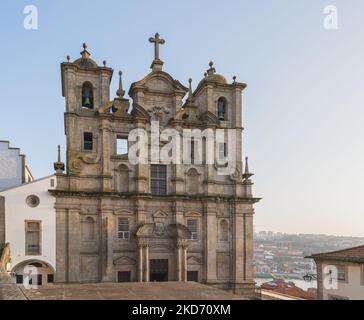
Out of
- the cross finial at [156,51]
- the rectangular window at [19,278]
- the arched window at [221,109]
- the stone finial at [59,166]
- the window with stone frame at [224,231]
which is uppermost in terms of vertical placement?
the cross finial at [156,51]

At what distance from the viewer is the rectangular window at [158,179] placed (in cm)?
2450

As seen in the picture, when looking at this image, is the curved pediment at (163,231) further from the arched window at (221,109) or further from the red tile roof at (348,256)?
the arched window at (221,109)

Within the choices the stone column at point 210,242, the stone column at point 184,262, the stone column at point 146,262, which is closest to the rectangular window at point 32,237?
the stone column at point 146,262

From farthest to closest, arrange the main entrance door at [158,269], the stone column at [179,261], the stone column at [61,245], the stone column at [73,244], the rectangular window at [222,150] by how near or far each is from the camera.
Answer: the rectangular window at [222,150] < the main entrance door at [158,269] < the stone column at [179,261] < the stone column at [73,244] < the stone column at [61,245]

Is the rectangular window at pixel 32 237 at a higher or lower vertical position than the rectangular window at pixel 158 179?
lower

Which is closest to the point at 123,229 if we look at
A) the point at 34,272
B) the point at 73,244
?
the point at 73,244

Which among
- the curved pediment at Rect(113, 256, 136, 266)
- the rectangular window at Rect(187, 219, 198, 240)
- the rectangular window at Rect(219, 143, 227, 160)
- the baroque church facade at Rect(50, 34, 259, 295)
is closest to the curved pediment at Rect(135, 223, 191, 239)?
the baroque church facade at Rect(50, 34, 259, 295)

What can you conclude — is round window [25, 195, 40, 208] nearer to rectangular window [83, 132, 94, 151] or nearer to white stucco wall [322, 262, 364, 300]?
rectangular window [83, 132, 94, 151]

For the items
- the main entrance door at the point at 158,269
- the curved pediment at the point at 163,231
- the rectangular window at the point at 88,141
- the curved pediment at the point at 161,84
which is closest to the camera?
the curved pediment at the point at 163,231

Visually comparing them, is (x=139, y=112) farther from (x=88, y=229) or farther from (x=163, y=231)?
(x=88, y=229)

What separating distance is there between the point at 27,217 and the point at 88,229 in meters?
3.95

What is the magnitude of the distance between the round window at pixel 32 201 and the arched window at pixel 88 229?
328cm

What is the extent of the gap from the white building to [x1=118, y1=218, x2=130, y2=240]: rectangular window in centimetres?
428
